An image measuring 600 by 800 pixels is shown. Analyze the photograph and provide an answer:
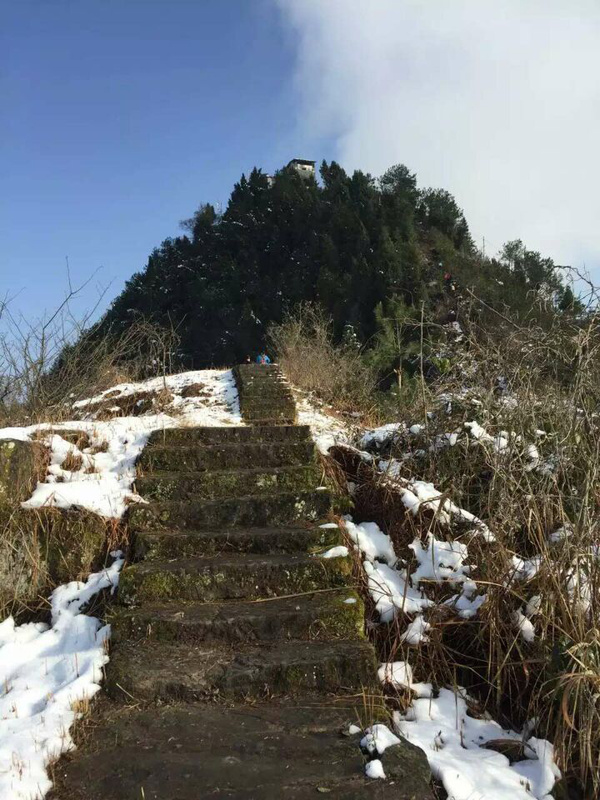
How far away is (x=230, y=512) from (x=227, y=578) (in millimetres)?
621

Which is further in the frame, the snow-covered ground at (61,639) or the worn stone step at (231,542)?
the worn stone step at (231,542)

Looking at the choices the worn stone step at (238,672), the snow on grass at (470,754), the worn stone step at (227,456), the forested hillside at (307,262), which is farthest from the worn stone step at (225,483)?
the forested hillside at (307,262)

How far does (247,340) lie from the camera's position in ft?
102

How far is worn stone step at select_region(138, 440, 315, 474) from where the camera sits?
15.1ft

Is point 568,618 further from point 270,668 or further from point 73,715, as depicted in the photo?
point 73,715

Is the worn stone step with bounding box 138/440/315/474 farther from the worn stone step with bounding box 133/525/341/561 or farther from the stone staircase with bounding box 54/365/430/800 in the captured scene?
the worn stone step with bounding box 133/525/341/561

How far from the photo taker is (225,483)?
428 centimetres

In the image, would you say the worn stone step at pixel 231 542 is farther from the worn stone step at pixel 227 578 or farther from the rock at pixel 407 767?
the rock at pixel 407 767

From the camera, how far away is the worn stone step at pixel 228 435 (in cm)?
492

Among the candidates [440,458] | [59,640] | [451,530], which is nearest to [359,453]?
[440,458]

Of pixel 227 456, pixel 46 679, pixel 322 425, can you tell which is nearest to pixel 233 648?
pixel 46 679

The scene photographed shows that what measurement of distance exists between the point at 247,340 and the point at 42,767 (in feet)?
96.3

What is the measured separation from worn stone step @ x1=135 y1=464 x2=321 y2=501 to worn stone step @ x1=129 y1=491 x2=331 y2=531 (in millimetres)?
189

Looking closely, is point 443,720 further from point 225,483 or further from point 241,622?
point 225,483
